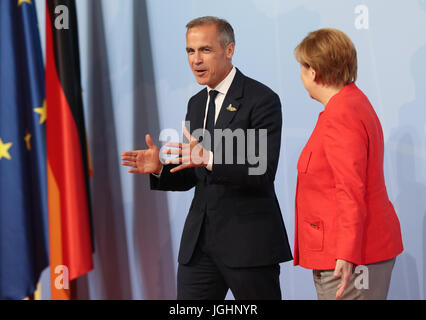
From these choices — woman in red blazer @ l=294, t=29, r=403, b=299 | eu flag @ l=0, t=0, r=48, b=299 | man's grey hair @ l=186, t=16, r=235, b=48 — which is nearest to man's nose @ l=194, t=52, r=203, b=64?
man's grey hair @ l=186, t=16, r=235, b=48

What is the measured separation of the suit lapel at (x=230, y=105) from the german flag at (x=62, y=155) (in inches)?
44.4

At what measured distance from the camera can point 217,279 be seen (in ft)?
6.57

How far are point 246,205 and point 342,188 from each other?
19.7 inches

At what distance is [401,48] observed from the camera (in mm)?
2717

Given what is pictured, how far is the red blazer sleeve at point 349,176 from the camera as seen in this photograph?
1486mm

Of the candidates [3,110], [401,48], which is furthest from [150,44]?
[401,48]

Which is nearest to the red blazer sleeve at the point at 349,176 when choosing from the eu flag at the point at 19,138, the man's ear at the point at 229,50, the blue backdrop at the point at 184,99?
the man's ear at the point at 229,50

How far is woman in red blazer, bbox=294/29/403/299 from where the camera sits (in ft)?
4.91

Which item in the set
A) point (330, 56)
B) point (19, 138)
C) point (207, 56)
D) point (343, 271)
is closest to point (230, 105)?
point (207, 56)

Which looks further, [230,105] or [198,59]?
[198,59]

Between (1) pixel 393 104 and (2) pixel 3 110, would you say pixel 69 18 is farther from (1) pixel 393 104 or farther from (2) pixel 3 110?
(1) pixel 393 104

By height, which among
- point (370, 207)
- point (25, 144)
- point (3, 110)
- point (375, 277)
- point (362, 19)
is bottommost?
point (375, 277)

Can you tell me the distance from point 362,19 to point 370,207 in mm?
1532

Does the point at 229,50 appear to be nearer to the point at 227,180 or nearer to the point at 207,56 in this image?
the point at 207,56
